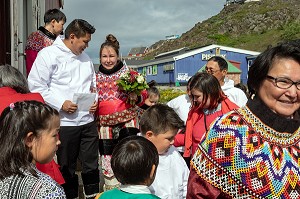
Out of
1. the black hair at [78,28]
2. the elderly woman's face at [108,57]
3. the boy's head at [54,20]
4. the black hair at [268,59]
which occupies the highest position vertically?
the boy's head at [54,20]

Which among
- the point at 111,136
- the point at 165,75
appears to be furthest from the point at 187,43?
the point at 111,136

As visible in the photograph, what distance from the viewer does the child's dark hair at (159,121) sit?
3.86 m

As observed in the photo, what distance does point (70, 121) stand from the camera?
4891 mm

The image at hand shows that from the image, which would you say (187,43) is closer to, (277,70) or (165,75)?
(165,75)

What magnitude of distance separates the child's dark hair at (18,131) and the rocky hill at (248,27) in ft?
254

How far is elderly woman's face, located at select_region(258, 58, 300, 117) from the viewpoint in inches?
91.7

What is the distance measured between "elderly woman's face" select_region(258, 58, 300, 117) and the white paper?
280 cm

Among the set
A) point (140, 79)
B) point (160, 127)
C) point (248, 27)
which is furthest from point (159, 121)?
point (248, 27)

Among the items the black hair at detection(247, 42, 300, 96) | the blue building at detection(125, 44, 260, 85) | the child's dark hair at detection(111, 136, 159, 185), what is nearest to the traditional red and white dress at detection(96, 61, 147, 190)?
the child's dark hair at detection(111, 136, 159, 185)

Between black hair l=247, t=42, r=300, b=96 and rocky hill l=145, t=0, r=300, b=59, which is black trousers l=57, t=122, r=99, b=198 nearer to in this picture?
black hair l=247, t=42, r=300, b=96

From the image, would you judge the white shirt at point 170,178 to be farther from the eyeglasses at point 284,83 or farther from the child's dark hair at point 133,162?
the eyeglasses at point 284,83

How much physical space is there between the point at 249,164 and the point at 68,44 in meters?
3.19

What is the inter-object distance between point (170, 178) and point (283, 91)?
165 cm

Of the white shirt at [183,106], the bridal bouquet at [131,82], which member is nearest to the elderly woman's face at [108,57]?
the bridal bouquet at [131,82]
